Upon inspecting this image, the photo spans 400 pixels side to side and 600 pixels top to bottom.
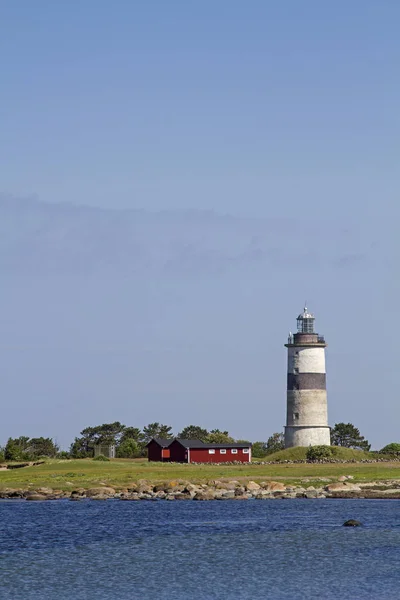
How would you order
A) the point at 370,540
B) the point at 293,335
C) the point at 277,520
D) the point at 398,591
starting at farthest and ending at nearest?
the point at 293,335
the point at 277,520
the point at 370,540
the point at 398,591

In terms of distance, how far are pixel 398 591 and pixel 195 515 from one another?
30.2 metres

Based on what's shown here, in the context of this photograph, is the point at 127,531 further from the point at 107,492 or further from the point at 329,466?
the point at 329,466

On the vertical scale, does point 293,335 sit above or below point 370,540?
above

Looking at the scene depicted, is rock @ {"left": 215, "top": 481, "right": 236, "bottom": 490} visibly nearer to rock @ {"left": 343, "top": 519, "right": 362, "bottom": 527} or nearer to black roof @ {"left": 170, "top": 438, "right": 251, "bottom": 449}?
rock @ {"left": 343, "top": 519, "right": 362, "bottom": 527}

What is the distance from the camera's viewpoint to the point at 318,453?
4505 inches

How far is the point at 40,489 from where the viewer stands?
87.0 meters

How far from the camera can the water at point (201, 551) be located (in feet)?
140

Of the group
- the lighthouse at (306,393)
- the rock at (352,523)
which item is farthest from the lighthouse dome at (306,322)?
the rock at (352,523)

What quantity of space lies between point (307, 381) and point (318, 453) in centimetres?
812

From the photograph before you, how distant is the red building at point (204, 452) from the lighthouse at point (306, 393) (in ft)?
20.0

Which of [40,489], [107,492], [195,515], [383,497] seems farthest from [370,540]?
[40,489]

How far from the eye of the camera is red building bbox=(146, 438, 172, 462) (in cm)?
12388

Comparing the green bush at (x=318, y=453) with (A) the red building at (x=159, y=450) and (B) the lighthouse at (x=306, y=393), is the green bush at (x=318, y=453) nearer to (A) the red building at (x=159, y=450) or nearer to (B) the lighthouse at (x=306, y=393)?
(B) the lighthouse at (x=306, y=393)

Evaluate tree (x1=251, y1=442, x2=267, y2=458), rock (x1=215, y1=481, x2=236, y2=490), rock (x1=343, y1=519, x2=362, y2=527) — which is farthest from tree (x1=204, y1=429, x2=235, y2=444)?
rock (x1=343, y1=519, x2=362, y2=527)
